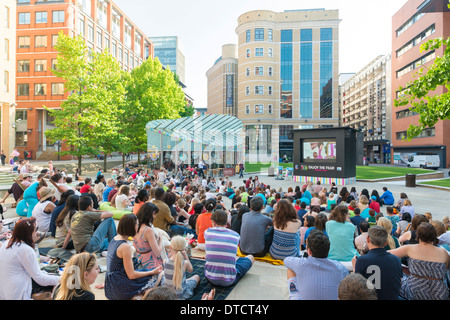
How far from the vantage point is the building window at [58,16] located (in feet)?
130

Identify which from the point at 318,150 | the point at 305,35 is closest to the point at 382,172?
the point at 318,150

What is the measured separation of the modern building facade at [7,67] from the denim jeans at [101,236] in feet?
96.4

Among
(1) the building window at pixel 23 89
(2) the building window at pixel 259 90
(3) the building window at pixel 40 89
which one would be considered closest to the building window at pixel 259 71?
(2) the building window at pixel 259 90

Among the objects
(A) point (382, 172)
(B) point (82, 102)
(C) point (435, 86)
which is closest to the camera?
(C) point (435, 86)

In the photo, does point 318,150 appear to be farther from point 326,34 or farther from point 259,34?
point 326,34

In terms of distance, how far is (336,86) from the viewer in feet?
184

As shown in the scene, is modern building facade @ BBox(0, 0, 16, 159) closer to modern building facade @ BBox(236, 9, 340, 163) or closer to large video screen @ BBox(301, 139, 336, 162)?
large video screen @ BBox(301, 139, 336, 162)

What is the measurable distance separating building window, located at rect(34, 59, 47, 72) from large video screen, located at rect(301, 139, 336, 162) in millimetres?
39781

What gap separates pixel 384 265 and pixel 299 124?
186ft

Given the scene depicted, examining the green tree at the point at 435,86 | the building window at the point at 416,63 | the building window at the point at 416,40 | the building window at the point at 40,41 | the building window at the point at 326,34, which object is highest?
the building window at the point at 326,34

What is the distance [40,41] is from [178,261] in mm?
49685

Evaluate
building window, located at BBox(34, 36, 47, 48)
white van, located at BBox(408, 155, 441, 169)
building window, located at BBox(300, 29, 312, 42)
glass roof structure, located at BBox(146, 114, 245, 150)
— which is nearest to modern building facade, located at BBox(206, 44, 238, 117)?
building window, located at BBox(300, 29, 312, 42)

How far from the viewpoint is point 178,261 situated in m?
3.50

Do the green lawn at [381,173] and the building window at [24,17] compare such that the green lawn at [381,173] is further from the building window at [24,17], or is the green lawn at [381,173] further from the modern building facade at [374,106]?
the building window at [24,17]
